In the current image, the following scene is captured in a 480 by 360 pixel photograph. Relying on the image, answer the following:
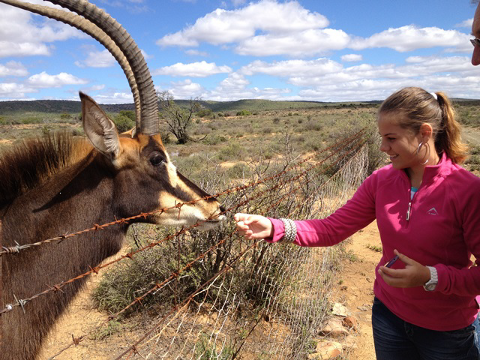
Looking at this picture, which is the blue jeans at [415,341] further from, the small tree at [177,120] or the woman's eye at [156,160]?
the small tree at [177,120]

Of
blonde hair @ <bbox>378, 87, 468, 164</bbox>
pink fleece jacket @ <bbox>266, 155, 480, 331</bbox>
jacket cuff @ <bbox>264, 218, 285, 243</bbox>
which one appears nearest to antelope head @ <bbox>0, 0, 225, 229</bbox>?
jacket cuff @ <bbox>264, 218, 285, 243</bbox>

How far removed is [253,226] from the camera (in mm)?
2105

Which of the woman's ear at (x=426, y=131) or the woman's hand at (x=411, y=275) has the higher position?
the woman's ear at (x=426, y=131)

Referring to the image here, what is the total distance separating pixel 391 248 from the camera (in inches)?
74.9

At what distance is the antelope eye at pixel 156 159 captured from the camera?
2.42 metres

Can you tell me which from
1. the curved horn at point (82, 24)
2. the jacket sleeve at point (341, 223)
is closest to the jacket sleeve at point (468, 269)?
the jacket sleeve at point (341, 223)

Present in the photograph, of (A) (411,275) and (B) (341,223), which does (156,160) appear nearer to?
(B) (341,223)

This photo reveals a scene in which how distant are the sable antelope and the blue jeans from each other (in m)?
1.37

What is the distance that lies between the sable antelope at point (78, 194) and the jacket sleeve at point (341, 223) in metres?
0.75

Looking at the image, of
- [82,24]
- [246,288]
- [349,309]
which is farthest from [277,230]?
[349,309]

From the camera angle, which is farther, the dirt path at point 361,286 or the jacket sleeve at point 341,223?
the dirt path at point 361,286

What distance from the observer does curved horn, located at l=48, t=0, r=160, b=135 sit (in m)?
1.96

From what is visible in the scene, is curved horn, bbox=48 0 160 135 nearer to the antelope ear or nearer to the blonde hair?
the antelope ear

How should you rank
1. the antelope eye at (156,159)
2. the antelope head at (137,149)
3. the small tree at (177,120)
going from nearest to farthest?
the antelope head at (137,149), the antelope eye at (156,159), the small tree at (177,120)
